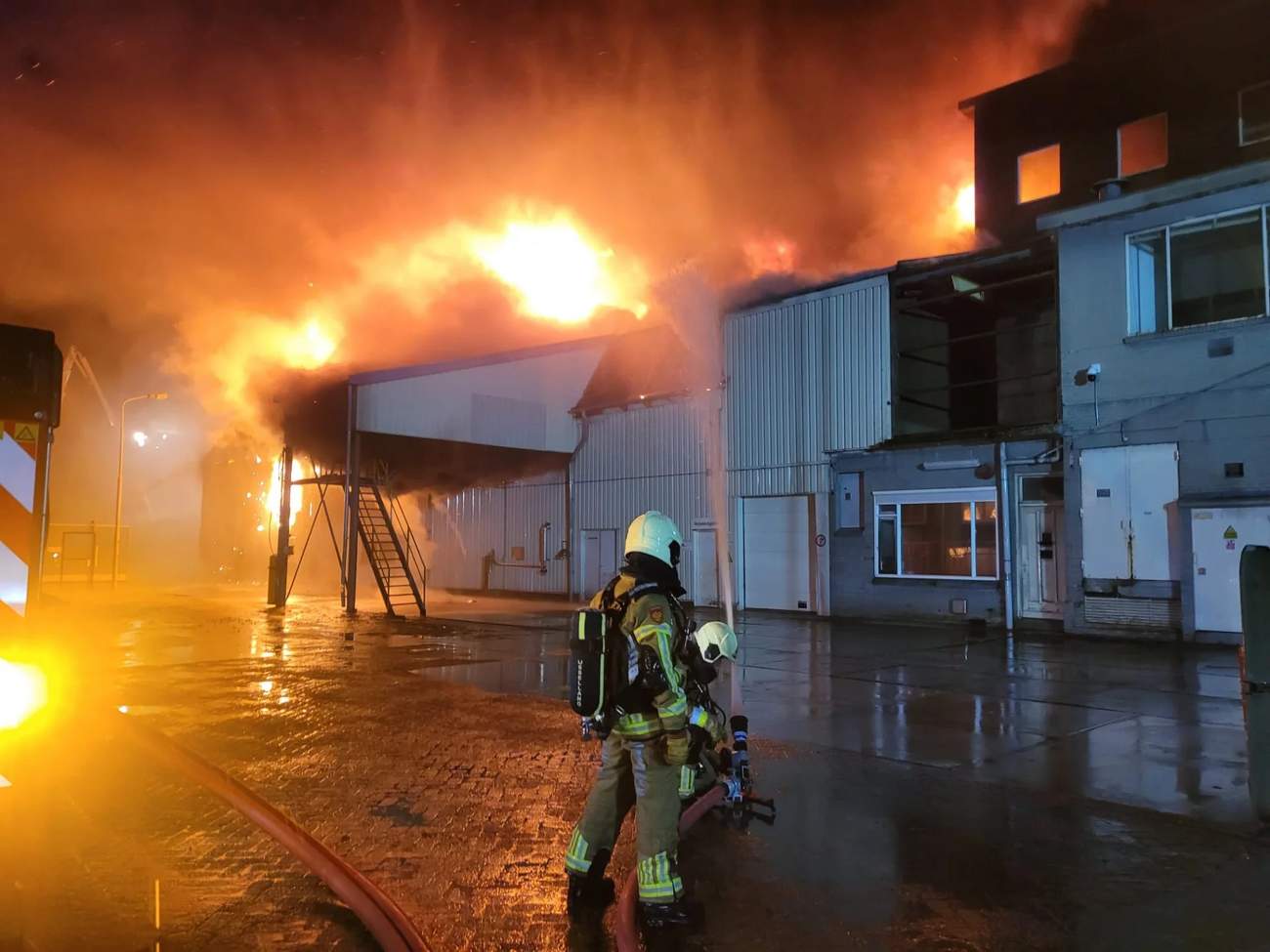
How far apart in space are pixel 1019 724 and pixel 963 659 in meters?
4.37

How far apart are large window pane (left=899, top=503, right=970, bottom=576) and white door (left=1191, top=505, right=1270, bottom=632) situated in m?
3.96

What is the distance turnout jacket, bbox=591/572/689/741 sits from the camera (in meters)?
3.65

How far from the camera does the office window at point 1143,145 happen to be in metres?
18.8

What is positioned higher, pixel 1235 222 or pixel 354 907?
pixel 1235 222

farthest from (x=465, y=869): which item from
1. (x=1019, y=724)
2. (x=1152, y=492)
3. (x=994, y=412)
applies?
(x=994, y=412)

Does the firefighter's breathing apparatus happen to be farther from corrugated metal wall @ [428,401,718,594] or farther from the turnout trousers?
corrugated metal wall @ [428,401,718,594]

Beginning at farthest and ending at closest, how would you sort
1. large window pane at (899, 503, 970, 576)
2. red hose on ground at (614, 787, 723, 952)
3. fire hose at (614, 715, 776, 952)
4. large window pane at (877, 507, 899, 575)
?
large window pane at (877, 507, 899, 575) < large window pane at (899, 503, 970, 576) < fire hose at (614, 715, 776, 952) < red hose on ground at (614, 787, 723, 952)

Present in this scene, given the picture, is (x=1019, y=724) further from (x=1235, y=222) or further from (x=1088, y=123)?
(x=1088, y=123)

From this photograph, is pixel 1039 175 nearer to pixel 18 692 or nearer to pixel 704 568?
pixel 704 568

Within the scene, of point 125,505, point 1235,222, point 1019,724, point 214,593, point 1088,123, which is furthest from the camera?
point 125,505

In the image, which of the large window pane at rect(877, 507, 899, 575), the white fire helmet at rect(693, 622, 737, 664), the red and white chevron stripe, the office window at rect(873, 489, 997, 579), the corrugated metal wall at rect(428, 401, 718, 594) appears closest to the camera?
the red and white chevron stripe

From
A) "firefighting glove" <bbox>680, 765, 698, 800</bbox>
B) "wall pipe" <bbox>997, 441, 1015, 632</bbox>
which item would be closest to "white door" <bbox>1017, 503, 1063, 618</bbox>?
"wall pipe" <bbox>997, 441, 1015, 632</bbox>

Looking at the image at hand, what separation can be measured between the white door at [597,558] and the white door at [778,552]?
4.09m

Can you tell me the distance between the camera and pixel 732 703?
8.52m
